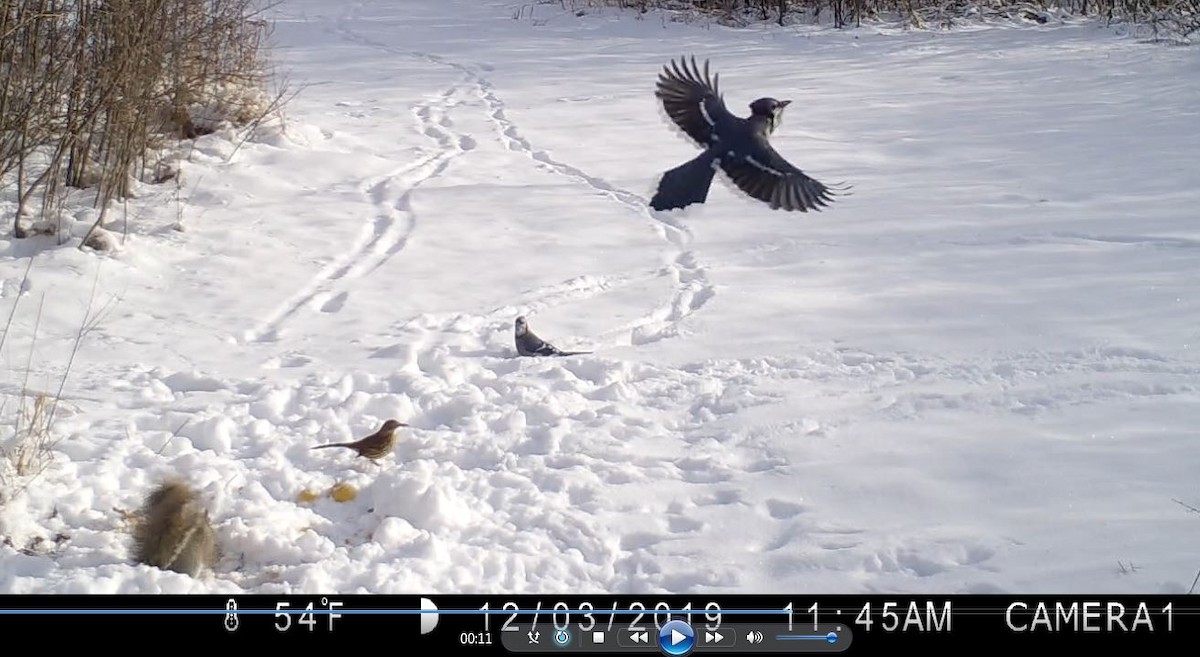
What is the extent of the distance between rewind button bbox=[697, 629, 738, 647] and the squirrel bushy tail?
1.92 metres

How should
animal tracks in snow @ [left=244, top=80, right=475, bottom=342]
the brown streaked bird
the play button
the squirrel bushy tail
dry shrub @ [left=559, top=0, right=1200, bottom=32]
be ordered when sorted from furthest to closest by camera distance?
dry shrub @ [left=559, top=0, right=1200, bottom=32]
animal tracks in snow @ [left=244, top=80, right=475, bottom=342]
the brown streaked bird
the squirrel bushy tail
the play button

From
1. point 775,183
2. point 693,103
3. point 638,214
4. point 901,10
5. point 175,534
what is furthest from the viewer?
point 901,10

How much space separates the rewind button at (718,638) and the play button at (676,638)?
30 millimetres

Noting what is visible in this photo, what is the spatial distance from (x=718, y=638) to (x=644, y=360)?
311 cm

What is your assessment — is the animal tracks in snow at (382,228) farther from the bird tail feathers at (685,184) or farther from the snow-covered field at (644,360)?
the bird tail feathers at (685,184)

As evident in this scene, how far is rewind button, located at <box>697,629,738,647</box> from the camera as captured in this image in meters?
2.95

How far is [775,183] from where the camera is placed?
4254 millimetres

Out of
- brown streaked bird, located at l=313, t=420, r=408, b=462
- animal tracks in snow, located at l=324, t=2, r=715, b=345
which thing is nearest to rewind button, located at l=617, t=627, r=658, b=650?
brown streaked bird, located at l=313, t=420, r=408, b=462

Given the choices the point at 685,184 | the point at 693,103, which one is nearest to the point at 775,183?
the point at 685,184

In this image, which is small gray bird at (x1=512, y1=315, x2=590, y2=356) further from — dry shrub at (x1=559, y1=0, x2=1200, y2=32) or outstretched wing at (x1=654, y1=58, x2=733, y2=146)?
dry shrub at (x1=559, y1=0, x2=1200, y2=32)

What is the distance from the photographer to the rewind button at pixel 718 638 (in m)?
2.95

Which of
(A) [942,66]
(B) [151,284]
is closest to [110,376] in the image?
(B) [151,284]

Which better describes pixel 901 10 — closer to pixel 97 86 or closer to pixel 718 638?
pixel 97 86

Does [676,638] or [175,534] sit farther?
[175,534]
